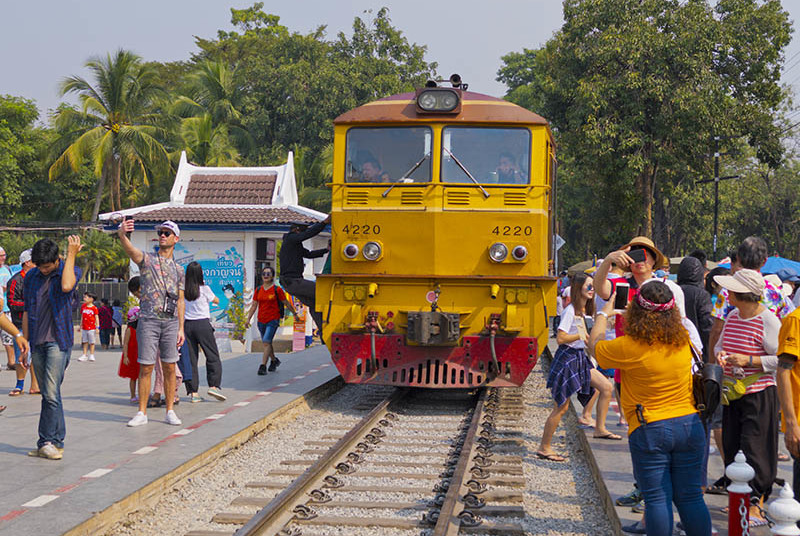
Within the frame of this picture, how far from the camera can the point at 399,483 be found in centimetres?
741

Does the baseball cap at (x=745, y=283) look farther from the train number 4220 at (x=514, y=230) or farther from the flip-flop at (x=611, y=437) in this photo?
the train number 4220 at (x=514, y=230)

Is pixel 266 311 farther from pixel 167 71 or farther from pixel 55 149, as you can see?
pixel 167 71

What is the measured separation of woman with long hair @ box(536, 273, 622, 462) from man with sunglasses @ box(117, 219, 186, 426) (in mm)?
3912

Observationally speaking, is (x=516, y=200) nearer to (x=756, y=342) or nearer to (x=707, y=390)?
(x=756, y=342)

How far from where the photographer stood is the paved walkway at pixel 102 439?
602cm

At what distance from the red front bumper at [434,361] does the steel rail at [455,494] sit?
1.43m

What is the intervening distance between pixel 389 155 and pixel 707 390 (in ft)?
23.4

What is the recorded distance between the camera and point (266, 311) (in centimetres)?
1410

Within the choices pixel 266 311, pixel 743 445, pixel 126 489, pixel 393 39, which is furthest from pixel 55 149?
pixel 743 445

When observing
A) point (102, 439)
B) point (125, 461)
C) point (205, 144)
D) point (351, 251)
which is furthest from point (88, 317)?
point (205, 144)

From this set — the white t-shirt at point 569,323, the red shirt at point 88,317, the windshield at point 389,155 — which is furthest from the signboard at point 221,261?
the white t-shirt at point 569,323

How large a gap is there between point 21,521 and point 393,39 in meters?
44.1

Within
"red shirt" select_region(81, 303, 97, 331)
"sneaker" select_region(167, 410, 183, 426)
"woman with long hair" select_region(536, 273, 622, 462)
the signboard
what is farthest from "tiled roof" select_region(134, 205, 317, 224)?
"woman with long hair" select_region(536, 273, 622, 462)

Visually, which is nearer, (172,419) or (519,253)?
(172,419)
